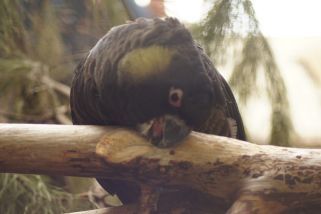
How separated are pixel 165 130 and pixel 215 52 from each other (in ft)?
1.90

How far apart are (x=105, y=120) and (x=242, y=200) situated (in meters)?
0.35

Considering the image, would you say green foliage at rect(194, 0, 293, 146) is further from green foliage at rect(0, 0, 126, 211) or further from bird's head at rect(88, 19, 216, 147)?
bird's head at rect(88, 19, 216, 147)

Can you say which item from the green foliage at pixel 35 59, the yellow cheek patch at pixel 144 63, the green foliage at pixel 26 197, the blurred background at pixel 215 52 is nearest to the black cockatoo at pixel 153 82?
the yellow cheek patch at pixel 144 63

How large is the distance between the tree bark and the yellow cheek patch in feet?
0.36

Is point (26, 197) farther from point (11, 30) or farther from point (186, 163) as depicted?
point (186, 163)

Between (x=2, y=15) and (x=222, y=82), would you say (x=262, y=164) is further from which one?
(x=2, y=15)

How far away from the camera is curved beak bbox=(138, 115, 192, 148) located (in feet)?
2.94

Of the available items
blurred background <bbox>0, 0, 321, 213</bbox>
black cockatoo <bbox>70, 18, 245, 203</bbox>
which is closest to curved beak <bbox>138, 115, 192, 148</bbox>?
black cockatoo <bbox>70, 18, 245, 203</bbox>

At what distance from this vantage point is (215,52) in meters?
1.42

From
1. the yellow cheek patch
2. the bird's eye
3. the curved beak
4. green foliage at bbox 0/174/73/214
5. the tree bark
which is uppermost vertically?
the yellow cheek patch

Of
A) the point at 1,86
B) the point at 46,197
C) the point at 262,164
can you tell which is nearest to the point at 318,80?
the point at 262,164

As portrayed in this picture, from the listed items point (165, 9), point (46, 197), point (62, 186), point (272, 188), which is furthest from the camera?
point (62, 186)

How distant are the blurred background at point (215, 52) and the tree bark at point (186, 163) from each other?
0.42m

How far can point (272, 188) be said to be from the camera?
2.76 feet
